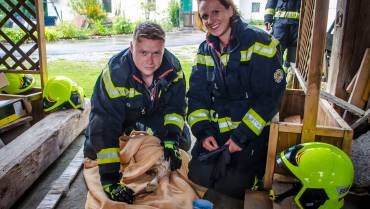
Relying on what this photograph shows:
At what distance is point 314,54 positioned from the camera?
6.43 feet

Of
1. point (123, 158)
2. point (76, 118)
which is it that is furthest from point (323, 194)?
point (76, 118)

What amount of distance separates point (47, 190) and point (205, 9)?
1.90m

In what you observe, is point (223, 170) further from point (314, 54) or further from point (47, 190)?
point (47, 190)

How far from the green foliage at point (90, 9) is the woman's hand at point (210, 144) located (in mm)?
16240

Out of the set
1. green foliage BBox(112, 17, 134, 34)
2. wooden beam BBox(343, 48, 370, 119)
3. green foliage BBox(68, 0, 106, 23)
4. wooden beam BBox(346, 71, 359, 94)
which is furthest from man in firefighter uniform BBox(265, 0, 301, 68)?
green foliage BBox(68, 0, 106, 23)

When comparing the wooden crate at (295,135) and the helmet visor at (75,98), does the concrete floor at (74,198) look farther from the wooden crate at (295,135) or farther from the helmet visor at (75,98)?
the helmet visor at (75,98)

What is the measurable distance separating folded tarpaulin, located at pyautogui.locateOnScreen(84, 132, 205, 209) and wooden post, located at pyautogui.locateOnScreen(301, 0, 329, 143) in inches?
36.5

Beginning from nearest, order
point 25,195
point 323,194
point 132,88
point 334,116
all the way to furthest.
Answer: point 323,194
point 334,116
point 132,88
point 25,195

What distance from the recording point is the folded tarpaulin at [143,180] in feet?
7.21

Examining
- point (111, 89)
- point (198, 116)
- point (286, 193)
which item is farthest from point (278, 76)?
point (111, 89)

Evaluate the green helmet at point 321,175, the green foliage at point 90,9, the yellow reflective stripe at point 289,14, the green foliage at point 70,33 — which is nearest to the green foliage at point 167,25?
the green foliage at point 90,9

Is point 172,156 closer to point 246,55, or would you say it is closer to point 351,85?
point 246,55

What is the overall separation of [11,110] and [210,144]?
2.54m

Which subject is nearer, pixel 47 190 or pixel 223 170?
pixel 223 170
